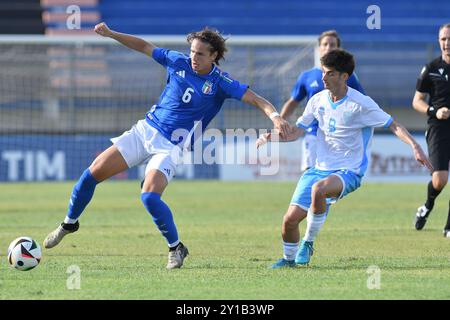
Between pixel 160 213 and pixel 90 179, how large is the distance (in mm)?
996

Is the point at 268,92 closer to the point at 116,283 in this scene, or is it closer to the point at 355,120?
the point at 355,120

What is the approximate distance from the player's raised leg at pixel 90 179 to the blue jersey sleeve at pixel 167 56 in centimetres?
99

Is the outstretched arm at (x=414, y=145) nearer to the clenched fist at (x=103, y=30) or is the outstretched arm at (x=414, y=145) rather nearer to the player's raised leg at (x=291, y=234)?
the player's raised leg at (x=291, y=234)


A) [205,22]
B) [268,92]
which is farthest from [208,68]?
[205,22]

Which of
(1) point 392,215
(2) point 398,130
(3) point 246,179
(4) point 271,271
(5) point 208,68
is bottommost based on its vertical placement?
(3) point 246,179

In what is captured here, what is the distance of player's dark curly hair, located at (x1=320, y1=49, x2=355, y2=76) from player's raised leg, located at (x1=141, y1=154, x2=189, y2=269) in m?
1.81

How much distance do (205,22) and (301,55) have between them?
1083cm

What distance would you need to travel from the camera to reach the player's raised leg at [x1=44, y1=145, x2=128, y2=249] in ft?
28.0

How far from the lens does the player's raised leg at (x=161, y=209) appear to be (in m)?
8.01

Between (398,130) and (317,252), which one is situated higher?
(398,130)

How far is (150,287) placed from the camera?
6.77m

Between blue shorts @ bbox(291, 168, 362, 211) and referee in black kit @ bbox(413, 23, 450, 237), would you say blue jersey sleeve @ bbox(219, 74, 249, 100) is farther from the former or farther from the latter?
referee in black kit @ bbox(413, 23, 450, 237)

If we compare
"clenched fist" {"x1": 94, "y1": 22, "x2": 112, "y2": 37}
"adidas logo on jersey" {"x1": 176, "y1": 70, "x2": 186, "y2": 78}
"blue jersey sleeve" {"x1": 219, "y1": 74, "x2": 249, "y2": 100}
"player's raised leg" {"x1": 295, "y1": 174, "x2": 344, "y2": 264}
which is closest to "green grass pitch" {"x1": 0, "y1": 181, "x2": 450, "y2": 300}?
"player's raised leg" {"x1": 295, "y1": 174, "x2": 344, "y2": 264}

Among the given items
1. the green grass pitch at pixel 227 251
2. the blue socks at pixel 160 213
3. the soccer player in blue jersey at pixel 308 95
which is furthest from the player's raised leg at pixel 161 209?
the soccer player in blue jersey at pixel 308 95
